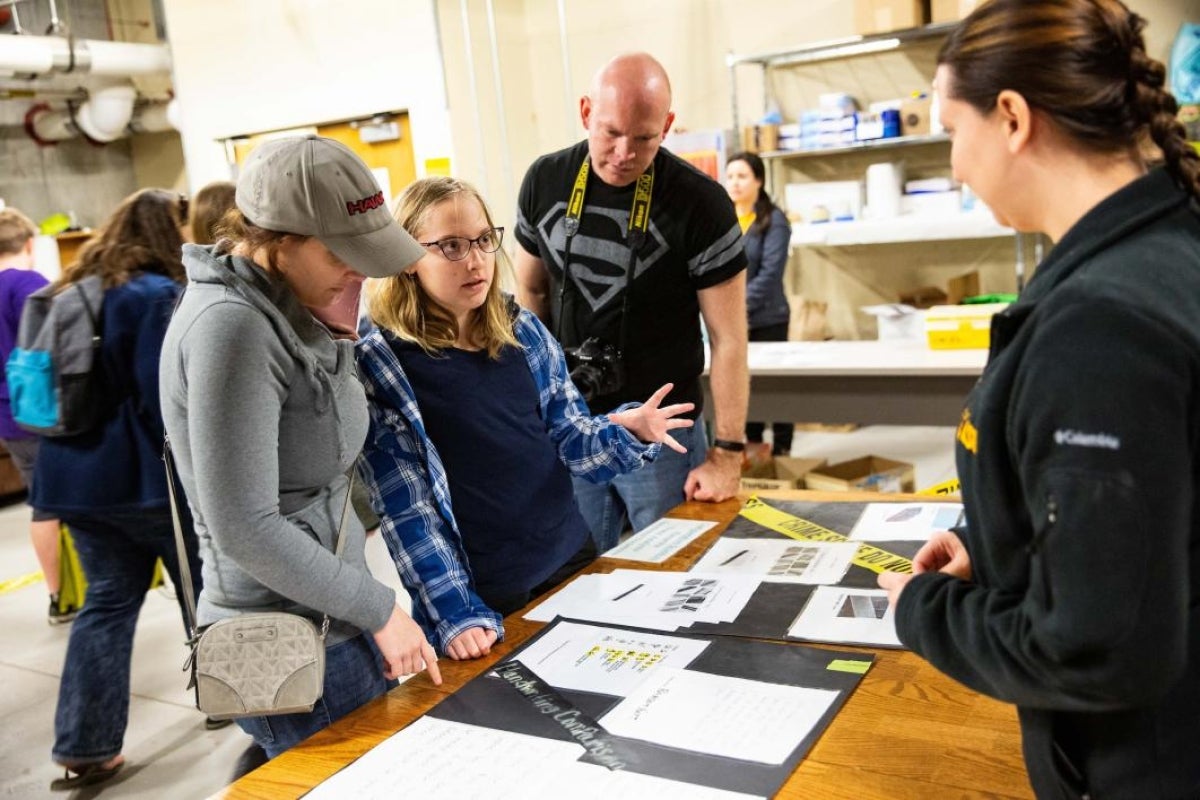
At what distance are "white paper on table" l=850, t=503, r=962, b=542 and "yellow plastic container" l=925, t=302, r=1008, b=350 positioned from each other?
1.92m

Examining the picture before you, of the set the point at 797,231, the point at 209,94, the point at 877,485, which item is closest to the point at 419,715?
the point at 877,485

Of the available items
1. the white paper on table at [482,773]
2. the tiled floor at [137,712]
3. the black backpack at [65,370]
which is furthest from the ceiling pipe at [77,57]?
the white paper on table at [482,773]

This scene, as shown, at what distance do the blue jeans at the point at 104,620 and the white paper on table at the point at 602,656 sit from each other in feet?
4.92

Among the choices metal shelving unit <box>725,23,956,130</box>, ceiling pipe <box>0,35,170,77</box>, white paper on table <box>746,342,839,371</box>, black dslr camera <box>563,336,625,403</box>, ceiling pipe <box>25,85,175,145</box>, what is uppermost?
ceiling pipe <box>0,35,170,77</box>

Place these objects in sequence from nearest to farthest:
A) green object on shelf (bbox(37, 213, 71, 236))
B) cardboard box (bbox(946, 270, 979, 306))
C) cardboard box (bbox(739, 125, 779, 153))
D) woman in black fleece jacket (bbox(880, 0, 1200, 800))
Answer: woman in black fleece jacket (bbox(880, 0, 1200, 800))
cardboard box (bbox(946, 270, 979, 306))
cardboard box (bbox(739, 125, 779, 153))
green object on shelf (bbox(37, 213, 71, 236))

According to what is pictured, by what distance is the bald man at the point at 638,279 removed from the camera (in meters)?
2.19

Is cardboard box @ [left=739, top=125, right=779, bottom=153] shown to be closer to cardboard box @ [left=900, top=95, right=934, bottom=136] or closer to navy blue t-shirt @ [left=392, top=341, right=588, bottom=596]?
cardboard box @ [left=900, top=95, right=934, bottom=136]

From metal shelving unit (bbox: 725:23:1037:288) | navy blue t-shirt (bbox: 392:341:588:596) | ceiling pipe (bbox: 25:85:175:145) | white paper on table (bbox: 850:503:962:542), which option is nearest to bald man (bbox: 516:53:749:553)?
white paper on table (bbox: 850:503:962:542)

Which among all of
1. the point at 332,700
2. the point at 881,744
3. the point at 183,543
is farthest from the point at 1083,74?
the point at 183,543

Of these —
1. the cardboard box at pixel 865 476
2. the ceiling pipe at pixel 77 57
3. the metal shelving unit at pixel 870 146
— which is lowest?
the cardboard box at pixel 865 476

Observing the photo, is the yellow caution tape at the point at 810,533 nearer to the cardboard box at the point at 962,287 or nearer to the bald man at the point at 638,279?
the bald man at the point at 638,279

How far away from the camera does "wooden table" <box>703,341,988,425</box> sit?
343cm

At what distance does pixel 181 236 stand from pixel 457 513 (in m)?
1.44

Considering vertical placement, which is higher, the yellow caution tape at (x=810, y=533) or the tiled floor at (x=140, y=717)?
the yellow caution tape at (x=810, y=533)
